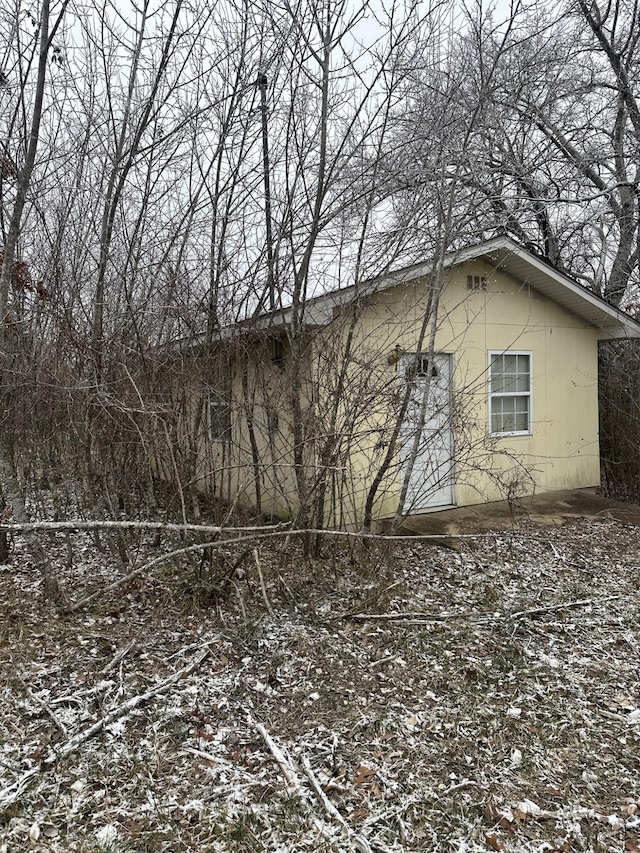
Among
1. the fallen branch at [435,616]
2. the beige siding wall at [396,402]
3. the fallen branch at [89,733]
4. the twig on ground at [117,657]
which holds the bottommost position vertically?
the fallen branch at [89,733]

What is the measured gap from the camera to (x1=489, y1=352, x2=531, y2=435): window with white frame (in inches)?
338

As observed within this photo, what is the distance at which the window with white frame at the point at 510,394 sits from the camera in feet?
28.2

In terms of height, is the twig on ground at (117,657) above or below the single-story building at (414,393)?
below

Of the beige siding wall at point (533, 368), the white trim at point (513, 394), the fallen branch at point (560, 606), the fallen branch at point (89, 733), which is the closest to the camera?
the fallen branch at point (89, 733)

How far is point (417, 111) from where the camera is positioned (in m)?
6.71

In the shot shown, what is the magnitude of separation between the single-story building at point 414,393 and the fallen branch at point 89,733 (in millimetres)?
1402

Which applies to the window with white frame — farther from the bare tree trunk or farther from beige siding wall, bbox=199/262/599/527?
the bare tree trunk

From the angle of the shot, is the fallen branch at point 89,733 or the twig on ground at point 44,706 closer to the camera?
the fallen branch at point 89,733

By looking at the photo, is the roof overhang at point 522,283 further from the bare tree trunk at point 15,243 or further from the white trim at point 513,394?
the bare tree trunk at point 15,243

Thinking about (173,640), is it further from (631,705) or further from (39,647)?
(631,705)

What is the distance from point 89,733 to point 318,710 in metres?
1.23

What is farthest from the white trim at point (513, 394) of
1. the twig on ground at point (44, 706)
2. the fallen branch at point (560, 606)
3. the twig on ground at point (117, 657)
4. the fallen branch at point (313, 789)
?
the twig on ground at point (44, 706)

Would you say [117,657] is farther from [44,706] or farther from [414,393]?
[414,393]

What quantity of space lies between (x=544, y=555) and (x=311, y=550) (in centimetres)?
272
